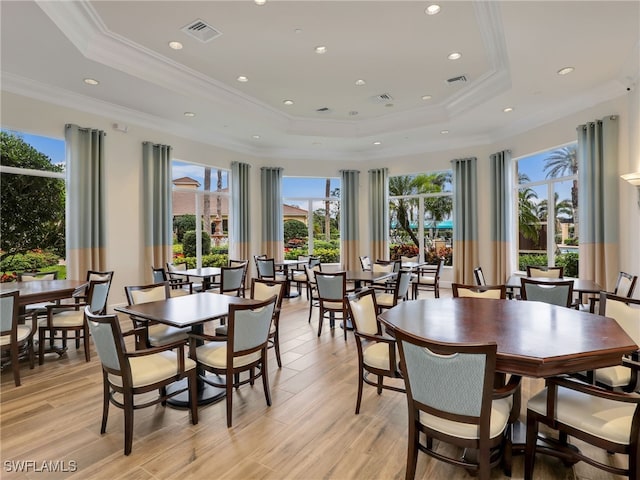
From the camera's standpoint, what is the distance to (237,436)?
96.0 inches

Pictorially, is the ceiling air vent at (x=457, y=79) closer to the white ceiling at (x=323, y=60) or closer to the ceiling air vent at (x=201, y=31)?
the white ceiling at (x=323, y=60)

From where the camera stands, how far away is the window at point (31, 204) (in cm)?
509

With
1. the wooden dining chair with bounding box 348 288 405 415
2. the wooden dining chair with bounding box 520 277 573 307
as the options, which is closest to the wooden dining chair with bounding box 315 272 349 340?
the wooden dining chair with bounding box 348 288 405 415

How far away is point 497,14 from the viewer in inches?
145

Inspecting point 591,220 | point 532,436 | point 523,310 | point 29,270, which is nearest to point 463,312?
point 523,310

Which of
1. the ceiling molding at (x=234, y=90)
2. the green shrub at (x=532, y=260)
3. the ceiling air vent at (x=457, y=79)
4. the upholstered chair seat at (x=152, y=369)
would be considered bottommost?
the upholstered chair seat at (x=152, y=369)

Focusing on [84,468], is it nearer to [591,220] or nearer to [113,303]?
[113,303]

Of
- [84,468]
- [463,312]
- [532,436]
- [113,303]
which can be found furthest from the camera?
[113,303]

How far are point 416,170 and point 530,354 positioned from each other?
24.9ft

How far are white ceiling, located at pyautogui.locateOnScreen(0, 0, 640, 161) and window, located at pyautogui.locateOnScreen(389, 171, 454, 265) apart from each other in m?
1.88

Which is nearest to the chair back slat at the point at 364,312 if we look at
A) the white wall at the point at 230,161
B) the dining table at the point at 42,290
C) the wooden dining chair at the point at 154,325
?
the wooden dining chair at the point at 154,325

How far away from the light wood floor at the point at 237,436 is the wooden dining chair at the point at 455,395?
0.46 m

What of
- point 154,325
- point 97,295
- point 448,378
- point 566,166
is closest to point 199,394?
point 154,325

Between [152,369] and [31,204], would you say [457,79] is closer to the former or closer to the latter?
[152,369]
